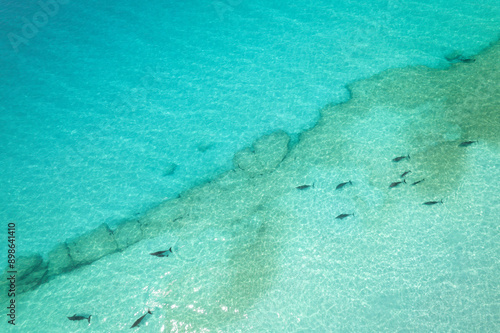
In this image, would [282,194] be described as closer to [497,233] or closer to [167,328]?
[167,328]

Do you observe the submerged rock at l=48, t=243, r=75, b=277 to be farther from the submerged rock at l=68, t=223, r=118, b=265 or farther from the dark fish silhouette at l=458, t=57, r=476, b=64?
the dark fish silhouette at l=458, t=57, r=476, b=64

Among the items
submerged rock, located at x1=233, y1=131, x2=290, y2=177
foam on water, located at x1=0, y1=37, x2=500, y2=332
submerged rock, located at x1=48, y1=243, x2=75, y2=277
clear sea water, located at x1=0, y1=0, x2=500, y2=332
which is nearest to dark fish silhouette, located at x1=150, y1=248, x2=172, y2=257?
foam on water, located at x1=0, y1=37, x2=500, y2=332

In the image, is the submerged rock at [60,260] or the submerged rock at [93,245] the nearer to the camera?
the submerged rock at [60,260]

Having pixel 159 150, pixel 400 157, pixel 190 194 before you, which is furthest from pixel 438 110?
pixel 159 150

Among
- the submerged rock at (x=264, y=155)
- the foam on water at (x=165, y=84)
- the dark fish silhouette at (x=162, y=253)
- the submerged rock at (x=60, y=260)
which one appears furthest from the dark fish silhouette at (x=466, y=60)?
the submerged rock at (x=60, y=260)

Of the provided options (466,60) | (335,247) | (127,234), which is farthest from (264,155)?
(466,60)

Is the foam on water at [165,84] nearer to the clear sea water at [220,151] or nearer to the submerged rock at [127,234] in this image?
the clear sea water at [220,151]
